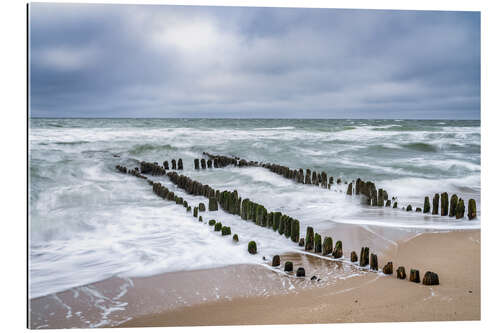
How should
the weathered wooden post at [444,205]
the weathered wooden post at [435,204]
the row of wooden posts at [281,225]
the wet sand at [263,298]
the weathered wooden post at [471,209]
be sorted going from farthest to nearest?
the weathered wooden post at [435,204] → the weathered wooden post at [444,205] → the weathered wooden post at [471,209] → the row of wooden posts at [281,225] → the wet sand at [263,298]

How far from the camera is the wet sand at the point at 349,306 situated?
3.46m

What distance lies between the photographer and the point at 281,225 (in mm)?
5039

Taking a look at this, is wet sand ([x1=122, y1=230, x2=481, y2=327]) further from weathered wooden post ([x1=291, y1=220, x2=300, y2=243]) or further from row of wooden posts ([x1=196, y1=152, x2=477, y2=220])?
row of wooden posts ([x1=196, y1=152, x2=477, y2=220])

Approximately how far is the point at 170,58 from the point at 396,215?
392cm

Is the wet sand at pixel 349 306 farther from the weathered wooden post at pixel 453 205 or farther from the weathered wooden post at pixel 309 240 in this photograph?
the weathered wooden post at pixel 453 205

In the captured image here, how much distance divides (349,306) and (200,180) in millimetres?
5126

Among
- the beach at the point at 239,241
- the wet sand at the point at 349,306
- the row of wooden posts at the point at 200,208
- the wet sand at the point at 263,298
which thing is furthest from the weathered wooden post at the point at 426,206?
the row of wooden posts at the point at 200,208

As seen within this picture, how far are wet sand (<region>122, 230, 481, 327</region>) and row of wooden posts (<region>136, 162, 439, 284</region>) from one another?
0.42 feet

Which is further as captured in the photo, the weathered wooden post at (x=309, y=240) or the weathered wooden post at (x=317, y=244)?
the weathered wooden post at (x=309, y=240)

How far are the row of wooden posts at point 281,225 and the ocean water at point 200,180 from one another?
0.45 feet

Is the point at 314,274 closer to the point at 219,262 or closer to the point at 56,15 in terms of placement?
the point at 219,262

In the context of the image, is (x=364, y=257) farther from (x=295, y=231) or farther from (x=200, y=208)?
(x=200, y=208)

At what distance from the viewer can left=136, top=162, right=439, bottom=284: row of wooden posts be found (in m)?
4.03
